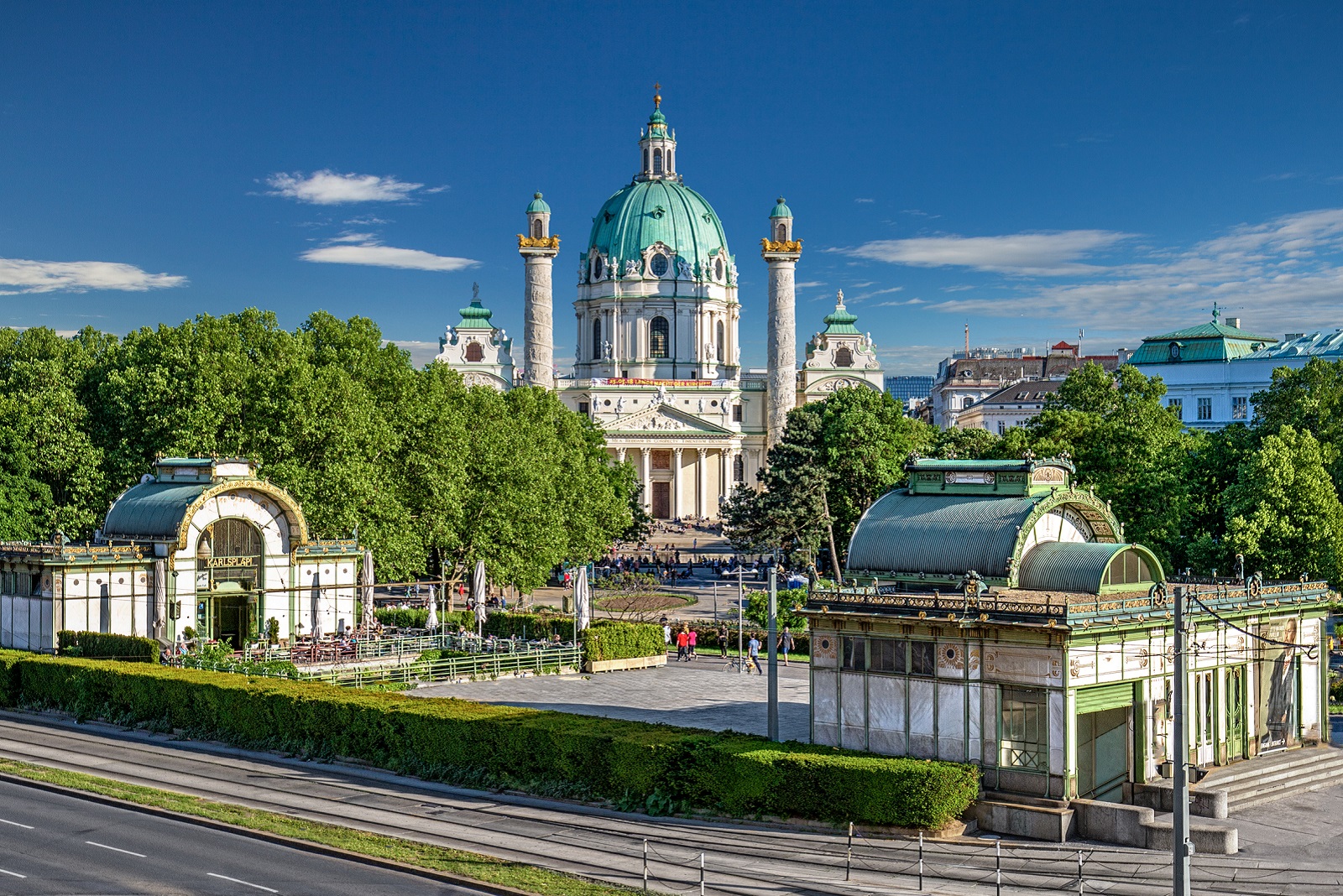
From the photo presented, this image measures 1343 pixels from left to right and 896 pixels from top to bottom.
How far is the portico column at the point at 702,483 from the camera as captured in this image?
15350 cm

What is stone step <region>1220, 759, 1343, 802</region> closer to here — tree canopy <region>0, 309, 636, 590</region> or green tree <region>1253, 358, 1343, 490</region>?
green tree <region>1253, 358, 1343, 490</region>

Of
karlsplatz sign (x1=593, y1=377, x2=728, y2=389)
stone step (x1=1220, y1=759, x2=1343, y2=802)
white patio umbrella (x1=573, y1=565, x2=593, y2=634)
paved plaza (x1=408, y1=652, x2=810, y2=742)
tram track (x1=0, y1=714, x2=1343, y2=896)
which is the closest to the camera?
tram track (x1=0, y1=714, x2=1343, y2=896)

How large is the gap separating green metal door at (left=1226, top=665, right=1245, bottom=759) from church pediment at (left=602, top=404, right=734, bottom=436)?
119 meters

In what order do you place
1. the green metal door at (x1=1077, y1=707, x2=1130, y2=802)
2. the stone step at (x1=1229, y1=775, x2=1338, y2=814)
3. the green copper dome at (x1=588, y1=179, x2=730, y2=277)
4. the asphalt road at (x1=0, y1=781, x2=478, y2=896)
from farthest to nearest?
the green copper dome at (x1=588, y1=179, x2=730, y2=277) < the stone step at (x1=1229, y1=775, x2=1338, y2=814) < the green metal door at (x1=1077, y1=707, x2=1130, y2=802) < the asphalt road at (x1=0, y1=781, x2=478, y2=896)

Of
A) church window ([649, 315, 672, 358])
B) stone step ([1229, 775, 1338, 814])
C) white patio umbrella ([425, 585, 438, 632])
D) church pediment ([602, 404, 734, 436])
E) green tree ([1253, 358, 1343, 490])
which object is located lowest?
stone step ([1229, 775, 1338, 814])

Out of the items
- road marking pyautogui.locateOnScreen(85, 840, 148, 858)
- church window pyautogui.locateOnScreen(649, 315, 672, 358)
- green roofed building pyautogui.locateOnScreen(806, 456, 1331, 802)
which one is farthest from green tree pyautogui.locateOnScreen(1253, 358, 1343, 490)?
church window pyautogui.locateOnScreen(649, 315, 672, 358)

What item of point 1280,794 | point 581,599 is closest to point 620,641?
point 581,599

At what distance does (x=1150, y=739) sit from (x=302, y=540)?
110 feet

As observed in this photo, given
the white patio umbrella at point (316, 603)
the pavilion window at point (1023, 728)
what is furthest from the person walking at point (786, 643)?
the pavilion window at point (1023, 728)

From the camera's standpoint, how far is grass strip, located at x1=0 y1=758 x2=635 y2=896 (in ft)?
79.4

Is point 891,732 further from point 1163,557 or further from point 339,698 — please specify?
point 1163,557

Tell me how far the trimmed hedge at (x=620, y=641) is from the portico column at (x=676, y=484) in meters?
97.1

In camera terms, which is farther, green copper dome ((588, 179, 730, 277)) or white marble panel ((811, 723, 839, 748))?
green copper dome ((588, 179, 730, 277))

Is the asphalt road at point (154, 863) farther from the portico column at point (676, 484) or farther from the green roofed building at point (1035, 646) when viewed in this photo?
the portico column at point (676, 484)
